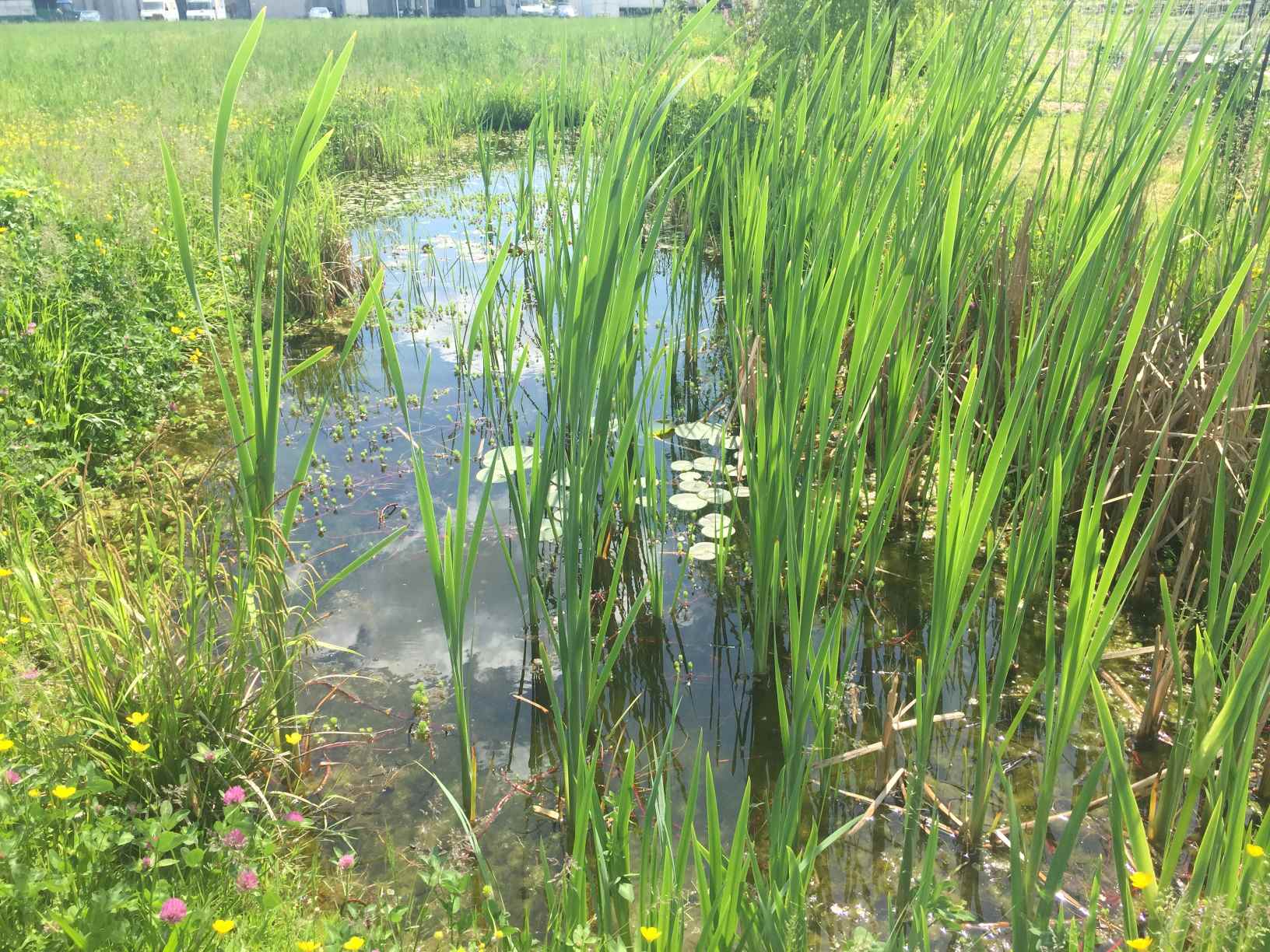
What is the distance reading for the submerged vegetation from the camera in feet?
3.83

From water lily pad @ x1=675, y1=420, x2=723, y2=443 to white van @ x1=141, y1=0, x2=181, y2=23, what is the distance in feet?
130

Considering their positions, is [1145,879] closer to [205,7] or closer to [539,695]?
[539,695]

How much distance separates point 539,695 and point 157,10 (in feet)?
138

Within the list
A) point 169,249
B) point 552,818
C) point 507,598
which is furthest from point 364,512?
point 169,249

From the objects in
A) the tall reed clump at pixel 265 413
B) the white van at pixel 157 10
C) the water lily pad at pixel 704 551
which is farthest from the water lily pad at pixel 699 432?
the white van at pixel 157 10

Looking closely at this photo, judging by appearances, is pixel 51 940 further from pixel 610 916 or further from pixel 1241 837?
pixel 1241 837

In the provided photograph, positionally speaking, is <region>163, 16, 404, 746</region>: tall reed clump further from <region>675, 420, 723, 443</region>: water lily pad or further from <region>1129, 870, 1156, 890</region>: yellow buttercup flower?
<region>675, 420, 723, 443</region>: water lily pad

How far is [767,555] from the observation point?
1.75 metres

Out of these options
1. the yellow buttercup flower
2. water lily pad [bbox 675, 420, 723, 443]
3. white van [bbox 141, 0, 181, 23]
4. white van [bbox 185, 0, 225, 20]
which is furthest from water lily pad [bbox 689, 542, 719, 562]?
white van [bbox 185, 0, 225, 20]

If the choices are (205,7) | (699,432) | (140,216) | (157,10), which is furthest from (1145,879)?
(205,7)

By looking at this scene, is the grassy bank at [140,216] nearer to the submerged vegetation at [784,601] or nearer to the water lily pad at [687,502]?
the submerged vegetation at [784,601]

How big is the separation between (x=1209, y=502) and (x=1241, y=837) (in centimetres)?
109

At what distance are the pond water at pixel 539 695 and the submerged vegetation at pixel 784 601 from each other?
0.01 metres

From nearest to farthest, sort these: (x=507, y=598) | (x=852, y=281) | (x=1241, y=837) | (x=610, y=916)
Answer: (x=1241, y=837), (x=610, y=916), (x=852, y=281), (x=507, y=598)
